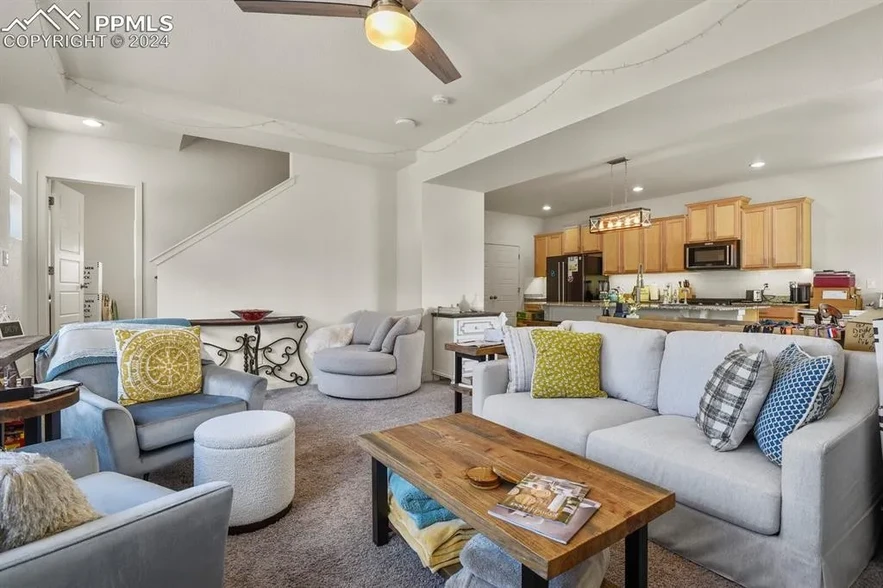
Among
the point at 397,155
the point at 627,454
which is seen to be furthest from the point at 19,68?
the point at 627,454

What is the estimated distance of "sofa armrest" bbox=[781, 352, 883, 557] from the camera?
4.63 ft

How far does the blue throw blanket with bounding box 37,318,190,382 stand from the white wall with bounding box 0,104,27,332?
1.34 meters

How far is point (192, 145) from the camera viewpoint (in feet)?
17.0

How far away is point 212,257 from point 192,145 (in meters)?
1.65

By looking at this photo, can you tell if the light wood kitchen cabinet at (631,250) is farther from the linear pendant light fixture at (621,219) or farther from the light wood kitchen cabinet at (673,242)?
the linear pendant light fixture at (621,219)

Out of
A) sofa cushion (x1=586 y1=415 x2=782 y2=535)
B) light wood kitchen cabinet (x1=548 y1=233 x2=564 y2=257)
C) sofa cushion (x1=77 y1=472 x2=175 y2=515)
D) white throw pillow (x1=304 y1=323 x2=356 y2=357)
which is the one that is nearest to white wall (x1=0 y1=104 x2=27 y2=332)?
white throw pillow (x1=304 y1=323 x2=356 y2=357)

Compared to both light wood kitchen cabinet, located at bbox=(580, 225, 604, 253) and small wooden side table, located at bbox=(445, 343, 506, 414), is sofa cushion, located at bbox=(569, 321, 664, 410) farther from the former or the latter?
light wood kitchen cabinet, located at bbox=(580, 225, 604, 253)

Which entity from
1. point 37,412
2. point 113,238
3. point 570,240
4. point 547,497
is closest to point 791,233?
point 570,240

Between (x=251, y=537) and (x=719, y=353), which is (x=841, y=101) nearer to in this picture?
(x=719, y=353)

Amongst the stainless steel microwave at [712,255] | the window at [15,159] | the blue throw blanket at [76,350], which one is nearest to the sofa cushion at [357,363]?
the blue throw blanket at [76,350]

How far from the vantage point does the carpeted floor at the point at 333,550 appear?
1.61 m

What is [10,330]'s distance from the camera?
305 centimetres

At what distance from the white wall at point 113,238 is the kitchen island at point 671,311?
652 cm

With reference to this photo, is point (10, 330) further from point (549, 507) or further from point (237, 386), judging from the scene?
point (549, 507)
